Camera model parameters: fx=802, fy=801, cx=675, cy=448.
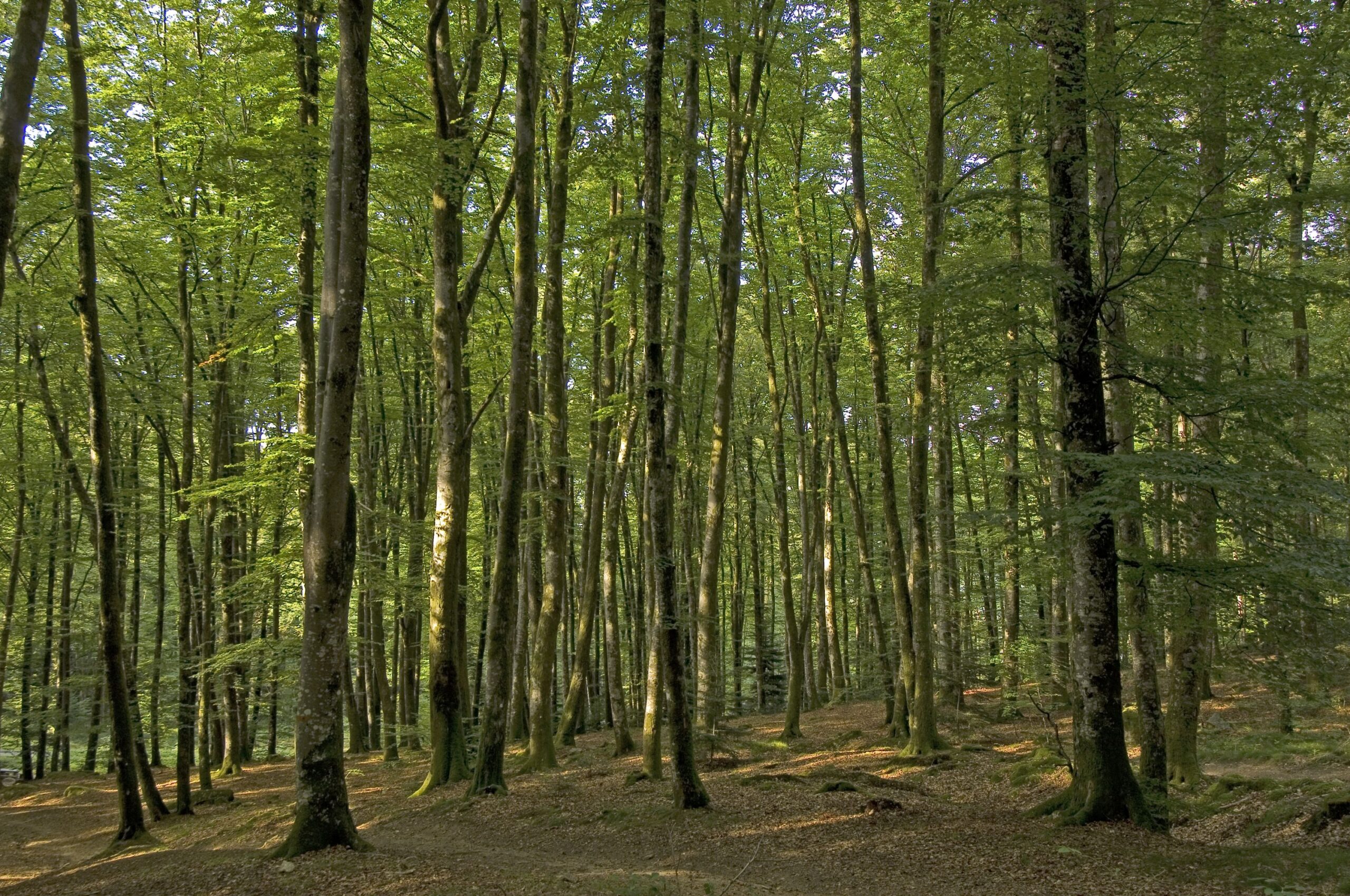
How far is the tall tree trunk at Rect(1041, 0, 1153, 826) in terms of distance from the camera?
8133 mm

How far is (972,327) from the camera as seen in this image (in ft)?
28.2

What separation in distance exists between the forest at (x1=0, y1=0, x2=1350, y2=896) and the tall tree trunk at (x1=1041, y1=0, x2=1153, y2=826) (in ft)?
0.17

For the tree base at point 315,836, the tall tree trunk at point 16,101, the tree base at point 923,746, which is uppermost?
the tall tree trunk at point 16,101

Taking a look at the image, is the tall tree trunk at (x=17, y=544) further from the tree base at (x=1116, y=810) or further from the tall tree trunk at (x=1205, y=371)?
the tall tree trunk at (x=1205, y=371)

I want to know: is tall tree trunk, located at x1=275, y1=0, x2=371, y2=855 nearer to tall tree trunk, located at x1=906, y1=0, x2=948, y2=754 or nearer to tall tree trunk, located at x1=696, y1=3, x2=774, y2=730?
tall tree trunk, located at x1=696, y1=3, x2=774, y2=730

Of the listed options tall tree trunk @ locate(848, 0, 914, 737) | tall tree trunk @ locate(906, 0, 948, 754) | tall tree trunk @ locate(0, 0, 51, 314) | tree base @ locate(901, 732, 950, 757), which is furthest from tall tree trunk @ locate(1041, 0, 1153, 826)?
tall tree trunk @ locate(0, 0, 51, 314)

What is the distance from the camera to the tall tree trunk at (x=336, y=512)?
726 cm

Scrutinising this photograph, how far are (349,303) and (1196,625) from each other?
8551 mm

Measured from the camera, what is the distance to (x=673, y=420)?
494 inches

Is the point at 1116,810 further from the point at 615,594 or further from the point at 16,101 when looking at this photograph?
the point at 16,101

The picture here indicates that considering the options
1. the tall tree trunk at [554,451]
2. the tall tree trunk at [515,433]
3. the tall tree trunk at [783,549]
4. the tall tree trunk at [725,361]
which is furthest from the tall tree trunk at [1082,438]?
the tall tree trunk at [783,549]

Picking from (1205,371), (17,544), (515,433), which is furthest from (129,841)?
(1205,371)

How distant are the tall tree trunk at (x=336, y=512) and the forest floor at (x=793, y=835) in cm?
49

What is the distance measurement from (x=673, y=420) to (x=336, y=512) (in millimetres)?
6023
